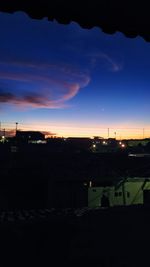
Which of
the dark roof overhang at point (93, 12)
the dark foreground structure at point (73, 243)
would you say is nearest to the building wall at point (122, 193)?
the dark foreground structure at point (73, 243)

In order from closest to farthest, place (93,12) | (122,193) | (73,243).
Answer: (93,12)
(73,243)
(122,193)

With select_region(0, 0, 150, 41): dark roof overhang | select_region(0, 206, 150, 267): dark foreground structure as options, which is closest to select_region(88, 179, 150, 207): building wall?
select_region(0, 206, 150, 267): dark foreground structure

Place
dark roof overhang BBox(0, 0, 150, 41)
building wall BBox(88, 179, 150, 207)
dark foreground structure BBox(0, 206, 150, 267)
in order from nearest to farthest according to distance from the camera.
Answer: dark roof overhang BBox(0, 0, 150, 41) → dark foreground structure BBox(0, 206, 150, 267) → building wall BBox(88, 179, 150, 207)

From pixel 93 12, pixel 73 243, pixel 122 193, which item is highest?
pixel 93 12

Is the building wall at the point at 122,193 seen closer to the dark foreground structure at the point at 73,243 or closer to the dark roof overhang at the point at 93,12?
the dark foreground structure at the point at 73,243

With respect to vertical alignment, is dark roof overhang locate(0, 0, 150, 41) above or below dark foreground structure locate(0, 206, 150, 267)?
above

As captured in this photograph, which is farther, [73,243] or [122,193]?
[122,193]

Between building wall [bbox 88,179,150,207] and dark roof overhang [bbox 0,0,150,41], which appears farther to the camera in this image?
building wall [bbox 88,179,150,207]

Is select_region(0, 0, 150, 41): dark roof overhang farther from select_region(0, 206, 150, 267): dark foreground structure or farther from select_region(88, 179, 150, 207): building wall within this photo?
select_region(88, 179, 150, 207): building wall

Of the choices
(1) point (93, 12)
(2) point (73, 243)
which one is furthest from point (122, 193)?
(1) point (93, 12)

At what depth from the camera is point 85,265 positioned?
26.9ft

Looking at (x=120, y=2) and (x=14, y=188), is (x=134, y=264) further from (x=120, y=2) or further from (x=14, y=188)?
(x=14, y=188)

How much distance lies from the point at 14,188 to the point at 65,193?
342 centimetres

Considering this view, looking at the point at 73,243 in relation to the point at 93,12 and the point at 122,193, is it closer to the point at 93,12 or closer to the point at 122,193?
the point at 93,12
